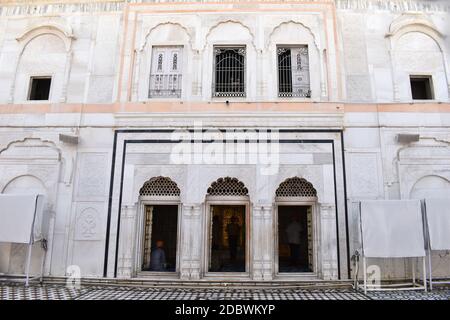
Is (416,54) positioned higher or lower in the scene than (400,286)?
higher

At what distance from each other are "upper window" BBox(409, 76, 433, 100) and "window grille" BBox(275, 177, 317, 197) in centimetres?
314

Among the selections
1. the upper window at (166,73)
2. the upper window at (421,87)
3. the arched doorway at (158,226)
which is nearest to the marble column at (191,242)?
the arched doorway at (158,226)

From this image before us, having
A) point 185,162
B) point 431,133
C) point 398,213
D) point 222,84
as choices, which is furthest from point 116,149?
point 431,133

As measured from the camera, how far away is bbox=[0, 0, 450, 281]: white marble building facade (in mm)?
6645

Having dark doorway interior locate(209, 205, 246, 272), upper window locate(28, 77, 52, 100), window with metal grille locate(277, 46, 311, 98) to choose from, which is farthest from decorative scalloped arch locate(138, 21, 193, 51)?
dark doorway interior locate(209, 205, 246, 272)

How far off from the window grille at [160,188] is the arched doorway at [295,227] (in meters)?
2.05

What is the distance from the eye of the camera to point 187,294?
5922mm

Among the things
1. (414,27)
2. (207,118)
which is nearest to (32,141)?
(207,118)

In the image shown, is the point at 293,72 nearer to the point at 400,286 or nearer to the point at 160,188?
the point at 160,188

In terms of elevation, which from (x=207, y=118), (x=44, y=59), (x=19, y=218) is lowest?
(x=19, y=218)

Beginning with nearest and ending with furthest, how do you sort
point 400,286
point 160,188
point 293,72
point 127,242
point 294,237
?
point 400,286
point 127,242
point 160,188
point 294,237
point 293,72

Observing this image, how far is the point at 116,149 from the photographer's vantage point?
7.02 m

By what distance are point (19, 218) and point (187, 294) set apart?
3346 millimetres

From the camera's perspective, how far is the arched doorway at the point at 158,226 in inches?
268
